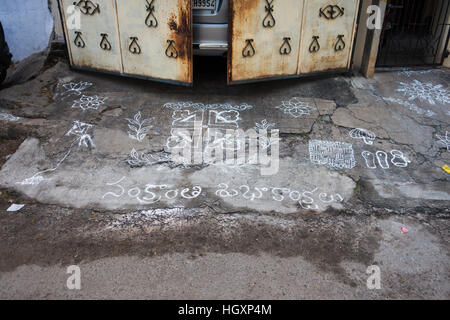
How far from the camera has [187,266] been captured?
287 cm

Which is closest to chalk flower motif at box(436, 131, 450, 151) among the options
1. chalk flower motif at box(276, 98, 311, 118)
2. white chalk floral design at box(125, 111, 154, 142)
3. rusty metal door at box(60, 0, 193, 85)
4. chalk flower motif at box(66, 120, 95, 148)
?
chalk flower motif at box(276, 98, 311, 118)

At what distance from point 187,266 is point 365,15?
4810mm

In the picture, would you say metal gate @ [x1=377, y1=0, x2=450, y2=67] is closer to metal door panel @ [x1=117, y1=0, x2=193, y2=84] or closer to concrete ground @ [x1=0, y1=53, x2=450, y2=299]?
concrete ground @ [x1=0, y1=53, x2=450, y2=299]

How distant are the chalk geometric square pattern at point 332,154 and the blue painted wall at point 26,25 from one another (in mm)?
5198

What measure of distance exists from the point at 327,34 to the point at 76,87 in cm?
392

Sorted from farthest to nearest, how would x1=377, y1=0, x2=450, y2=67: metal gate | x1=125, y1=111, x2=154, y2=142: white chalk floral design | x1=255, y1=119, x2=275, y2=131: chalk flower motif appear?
x1=377, y1=0, x2=450, y2=67: metal gate < x1=255, y1=119, x2=275, y2=131: chalk flower motif < x1=125, y1=111, x2=154, y2=142: white chalk floral design

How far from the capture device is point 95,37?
17.6 feet

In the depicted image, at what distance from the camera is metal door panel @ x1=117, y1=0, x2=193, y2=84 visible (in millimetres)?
4750

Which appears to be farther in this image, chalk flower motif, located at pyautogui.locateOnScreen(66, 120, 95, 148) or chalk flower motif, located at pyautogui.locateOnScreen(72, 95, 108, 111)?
chalk flower motif, located at pyautogui.locateOnScreen(72, 95, 108, 111)

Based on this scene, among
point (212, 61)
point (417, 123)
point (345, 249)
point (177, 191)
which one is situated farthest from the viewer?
point (212, 61)

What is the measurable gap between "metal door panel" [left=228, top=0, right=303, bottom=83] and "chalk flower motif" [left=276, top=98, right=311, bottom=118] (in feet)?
1.58

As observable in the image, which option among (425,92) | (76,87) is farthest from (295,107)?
(76,87)
